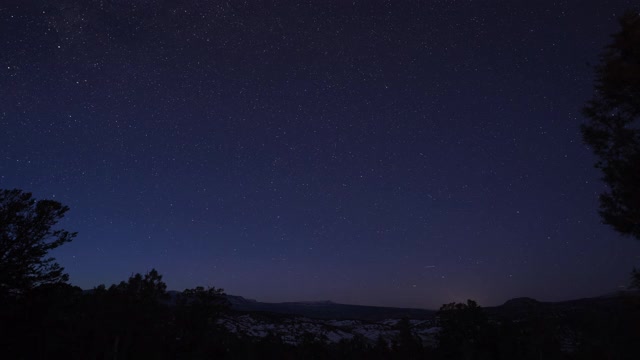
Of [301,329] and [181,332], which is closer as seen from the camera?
[181,332]

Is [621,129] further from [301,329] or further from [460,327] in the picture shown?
[301,329]

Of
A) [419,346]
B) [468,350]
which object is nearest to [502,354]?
[468,350]

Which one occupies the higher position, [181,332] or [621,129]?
[621,129]

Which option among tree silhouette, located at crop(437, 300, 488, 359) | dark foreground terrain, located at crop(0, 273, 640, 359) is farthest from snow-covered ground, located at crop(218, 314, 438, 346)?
tree silhouette, located at crop(437, 300, 488, 359)

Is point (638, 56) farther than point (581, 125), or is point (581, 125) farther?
point (581, 125)

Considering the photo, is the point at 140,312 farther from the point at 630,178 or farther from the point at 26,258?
the point at 630,178

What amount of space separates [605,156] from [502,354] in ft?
180

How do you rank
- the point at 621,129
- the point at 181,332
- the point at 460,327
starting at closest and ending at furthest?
the point at 621,129, the point at 181,332, the point at 460,327

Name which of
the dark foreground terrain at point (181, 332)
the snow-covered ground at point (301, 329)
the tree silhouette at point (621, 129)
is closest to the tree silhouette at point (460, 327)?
the dark foreground terrain at point (181, 332)

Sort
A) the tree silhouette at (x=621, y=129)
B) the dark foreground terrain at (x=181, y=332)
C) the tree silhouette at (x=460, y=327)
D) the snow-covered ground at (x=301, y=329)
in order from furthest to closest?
1. the snow-covered ground at (x=301, y=329)
2. the tree silhouette at (x=460, y=327)
3. the dark foreground terrain at (x=181, y=332)
4. the tree silhouette at (x=621, y=129)

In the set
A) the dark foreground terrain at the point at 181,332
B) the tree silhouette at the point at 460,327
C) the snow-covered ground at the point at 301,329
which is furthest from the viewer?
the snow-covered ground at the point at 301,329

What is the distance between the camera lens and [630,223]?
13.1 metres

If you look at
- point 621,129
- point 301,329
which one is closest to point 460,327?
point 621,129

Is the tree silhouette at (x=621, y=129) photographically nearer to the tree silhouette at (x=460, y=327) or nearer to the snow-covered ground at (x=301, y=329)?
the tree silhouette at (x=460, y=327)
